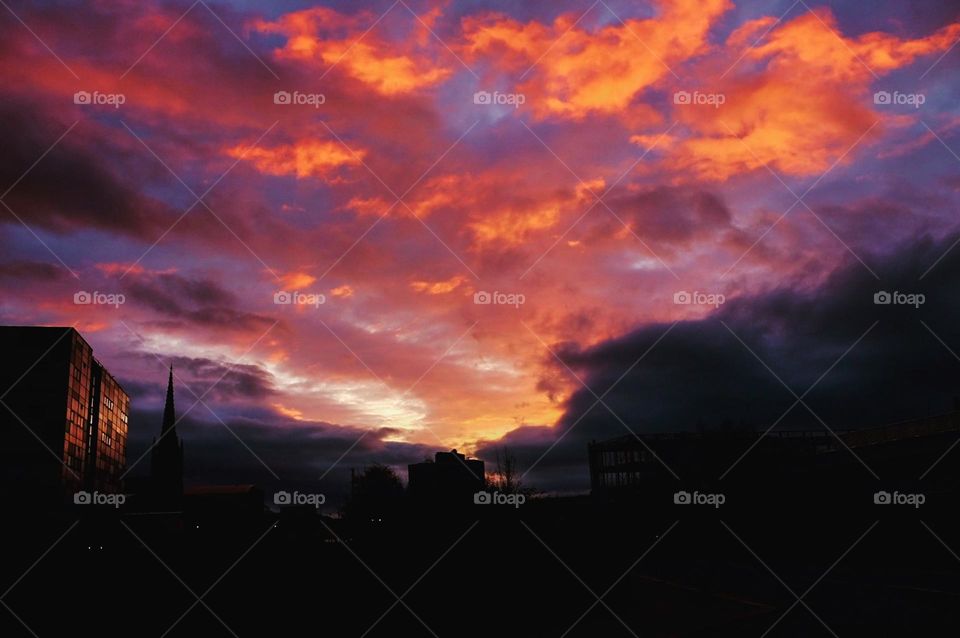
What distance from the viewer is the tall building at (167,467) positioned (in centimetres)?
15988

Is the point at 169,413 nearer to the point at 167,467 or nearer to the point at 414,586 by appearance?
the point at 167,467

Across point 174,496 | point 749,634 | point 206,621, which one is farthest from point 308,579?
point 174,496

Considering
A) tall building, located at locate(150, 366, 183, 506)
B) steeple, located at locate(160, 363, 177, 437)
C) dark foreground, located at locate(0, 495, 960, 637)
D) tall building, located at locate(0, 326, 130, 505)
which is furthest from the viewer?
steeple, located at locate(160, 363, 177, 437)

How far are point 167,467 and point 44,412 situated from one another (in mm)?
87706

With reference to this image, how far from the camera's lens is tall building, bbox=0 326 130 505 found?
80938mm

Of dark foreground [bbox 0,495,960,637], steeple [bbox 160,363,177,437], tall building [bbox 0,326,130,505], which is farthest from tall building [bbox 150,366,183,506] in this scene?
dark foreground [bbox 0,495,960,637]

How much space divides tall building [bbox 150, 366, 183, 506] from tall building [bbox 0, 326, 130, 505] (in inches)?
2476

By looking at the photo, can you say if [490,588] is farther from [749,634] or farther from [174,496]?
[174,496]

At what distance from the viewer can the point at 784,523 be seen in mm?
42031

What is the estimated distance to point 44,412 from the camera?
8525 cm

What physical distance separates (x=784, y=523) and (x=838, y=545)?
5473 millimetres

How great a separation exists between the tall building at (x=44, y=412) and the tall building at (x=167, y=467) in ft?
206

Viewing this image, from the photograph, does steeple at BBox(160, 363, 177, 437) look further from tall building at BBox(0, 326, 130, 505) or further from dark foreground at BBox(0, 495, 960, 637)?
dark foreground at BBox(0, 495, 960, 637)

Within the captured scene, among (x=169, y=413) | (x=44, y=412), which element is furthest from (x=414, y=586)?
(x=169, y=413)
